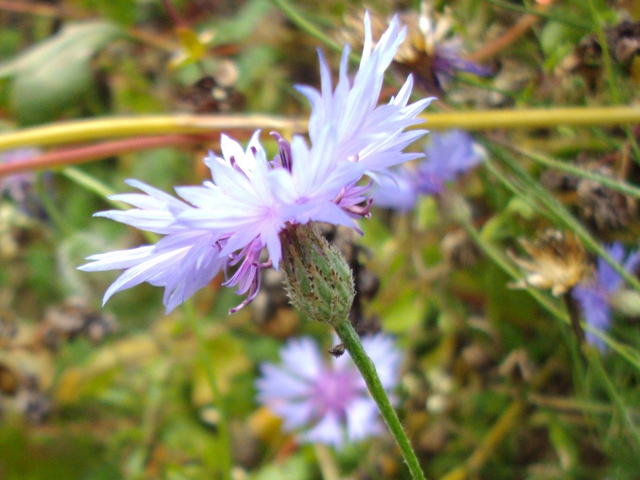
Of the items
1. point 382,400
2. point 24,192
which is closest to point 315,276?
point 382,400

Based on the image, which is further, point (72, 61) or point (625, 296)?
point (72, 61)

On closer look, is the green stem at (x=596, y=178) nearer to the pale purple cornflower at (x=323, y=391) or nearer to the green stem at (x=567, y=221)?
the green stem at (x=567, y=221)

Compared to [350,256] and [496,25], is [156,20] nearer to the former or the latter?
[496,25]

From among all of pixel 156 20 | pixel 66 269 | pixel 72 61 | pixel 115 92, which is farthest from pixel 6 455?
pixel 156 20

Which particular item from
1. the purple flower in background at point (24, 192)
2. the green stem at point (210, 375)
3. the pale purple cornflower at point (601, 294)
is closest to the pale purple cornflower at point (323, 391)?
the green stem at point (210, 375)

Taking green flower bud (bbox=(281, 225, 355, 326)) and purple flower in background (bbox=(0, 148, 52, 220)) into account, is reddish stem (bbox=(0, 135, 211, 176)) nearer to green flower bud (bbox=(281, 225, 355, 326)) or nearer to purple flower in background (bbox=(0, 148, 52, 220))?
purple flower in background (bbox=(0, 148, 52, 220))

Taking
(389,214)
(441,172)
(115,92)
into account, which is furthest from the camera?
(115,92)
